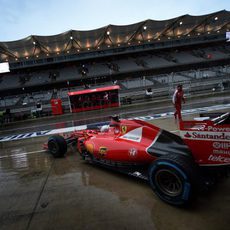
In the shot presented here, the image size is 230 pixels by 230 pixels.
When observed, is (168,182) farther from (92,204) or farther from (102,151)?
(102,151)

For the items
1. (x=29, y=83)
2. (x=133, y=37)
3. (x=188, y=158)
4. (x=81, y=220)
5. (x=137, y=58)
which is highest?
(x=133, y=37)

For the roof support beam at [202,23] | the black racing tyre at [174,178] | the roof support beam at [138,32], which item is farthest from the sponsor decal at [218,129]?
the roof support beam at [202,23]

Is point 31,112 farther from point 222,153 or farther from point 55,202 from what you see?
point 222,153

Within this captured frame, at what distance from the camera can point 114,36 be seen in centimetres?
3738

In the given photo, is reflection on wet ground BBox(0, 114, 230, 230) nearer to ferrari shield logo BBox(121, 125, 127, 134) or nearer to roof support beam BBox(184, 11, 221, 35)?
ferrari shield logo BBox(121, 125, 127, 134)

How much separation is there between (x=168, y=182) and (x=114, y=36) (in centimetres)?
3893

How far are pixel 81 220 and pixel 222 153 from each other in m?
2.18

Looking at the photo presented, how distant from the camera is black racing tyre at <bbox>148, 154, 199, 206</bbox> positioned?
2.36 m

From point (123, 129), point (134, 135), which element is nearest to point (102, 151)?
point (123, 129)

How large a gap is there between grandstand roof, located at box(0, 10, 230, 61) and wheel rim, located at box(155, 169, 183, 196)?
1402 inches

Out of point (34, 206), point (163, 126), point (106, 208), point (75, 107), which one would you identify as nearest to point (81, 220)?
point (106, 208)

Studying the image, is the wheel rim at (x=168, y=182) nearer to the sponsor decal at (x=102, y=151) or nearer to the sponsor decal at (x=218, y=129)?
the sponsor decal at (x=218, y=129)

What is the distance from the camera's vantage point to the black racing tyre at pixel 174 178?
236 cm

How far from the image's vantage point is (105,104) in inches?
575
